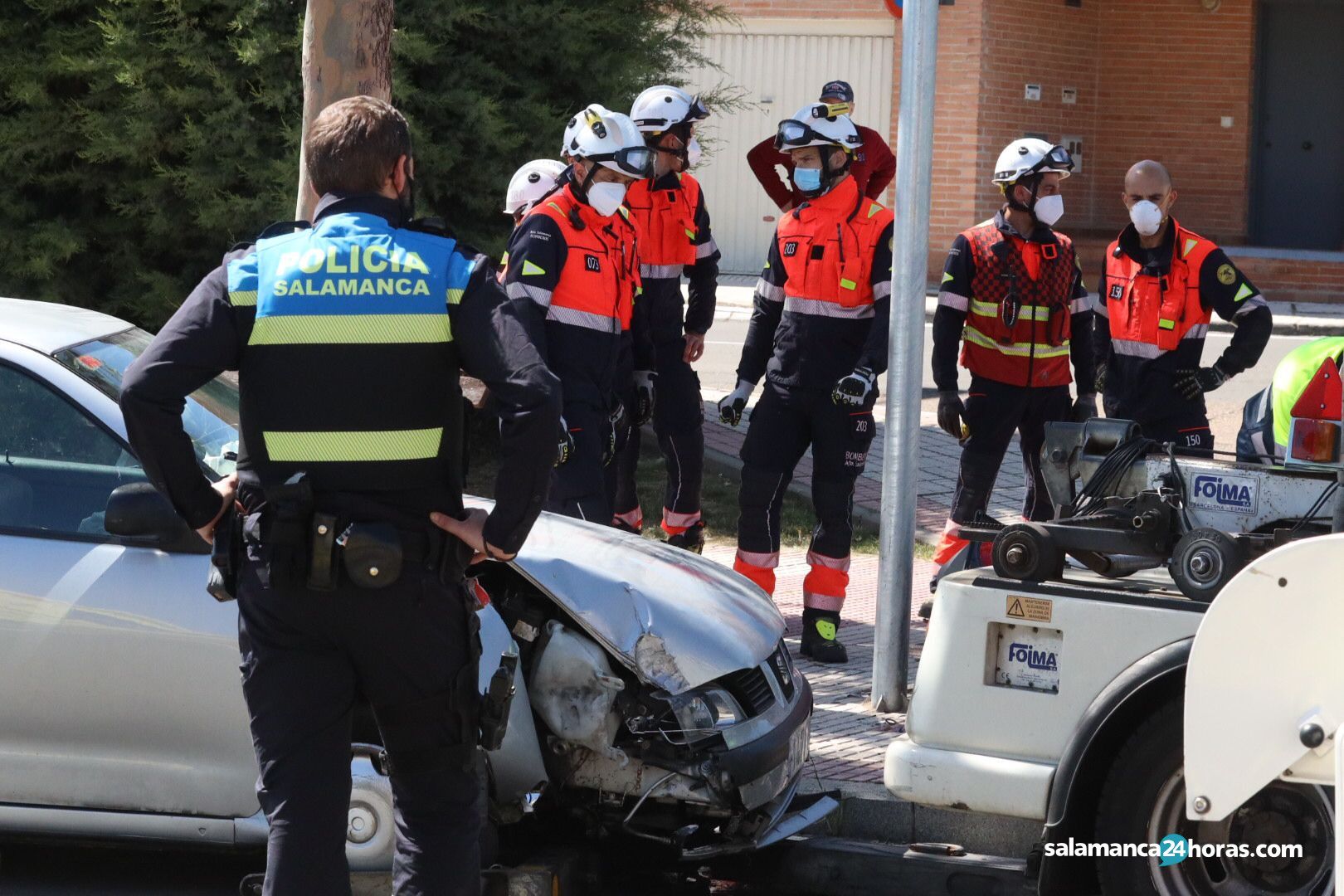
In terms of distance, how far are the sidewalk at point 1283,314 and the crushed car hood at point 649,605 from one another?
10.2 meters

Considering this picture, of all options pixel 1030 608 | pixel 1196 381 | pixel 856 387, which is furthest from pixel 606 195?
pixel 1030 608

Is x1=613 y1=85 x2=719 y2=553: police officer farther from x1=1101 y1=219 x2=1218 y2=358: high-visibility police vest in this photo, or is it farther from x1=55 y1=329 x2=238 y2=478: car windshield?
x1=55 y1=329 x2=238 y2=478: car windshield

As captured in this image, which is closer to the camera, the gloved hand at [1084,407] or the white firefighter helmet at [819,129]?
the white firefighter helmet at [819,129]

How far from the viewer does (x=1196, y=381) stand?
6.75 m

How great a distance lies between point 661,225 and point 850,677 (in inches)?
98.1

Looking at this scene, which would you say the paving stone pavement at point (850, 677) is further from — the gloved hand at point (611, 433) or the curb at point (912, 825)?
the gloved hand at point (611, 433)

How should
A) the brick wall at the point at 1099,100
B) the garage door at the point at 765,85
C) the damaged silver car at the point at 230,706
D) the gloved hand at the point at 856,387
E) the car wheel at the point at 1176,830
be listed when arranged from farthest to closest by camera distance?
the garage door at the point at 765,85 < the brick wall at the point at 1099,100 < the gloved hand at the point at 856,387 < the damaged silver car at the point at 230,706 < the car wheel at the point at 1176,830

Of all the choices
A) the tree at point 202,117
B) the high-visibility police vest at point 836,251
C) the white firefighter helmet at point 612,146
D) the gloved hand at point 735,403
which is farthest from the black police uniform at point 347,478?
the tree at point 202,117

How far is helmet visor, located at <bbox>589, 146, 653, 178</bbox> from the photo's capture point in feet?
20.3

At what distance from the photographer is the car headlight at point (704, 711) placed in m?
4.21

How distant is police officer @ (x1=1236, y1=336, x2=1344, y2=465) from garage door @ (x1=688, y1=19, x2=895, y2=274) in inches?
642

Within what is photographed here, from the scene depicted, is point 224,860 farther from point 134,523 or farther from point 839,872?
point 839,872

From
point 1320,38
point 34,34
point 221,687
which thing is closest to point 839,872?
point 221,687

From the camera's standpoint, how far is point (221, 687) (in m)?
4.17
